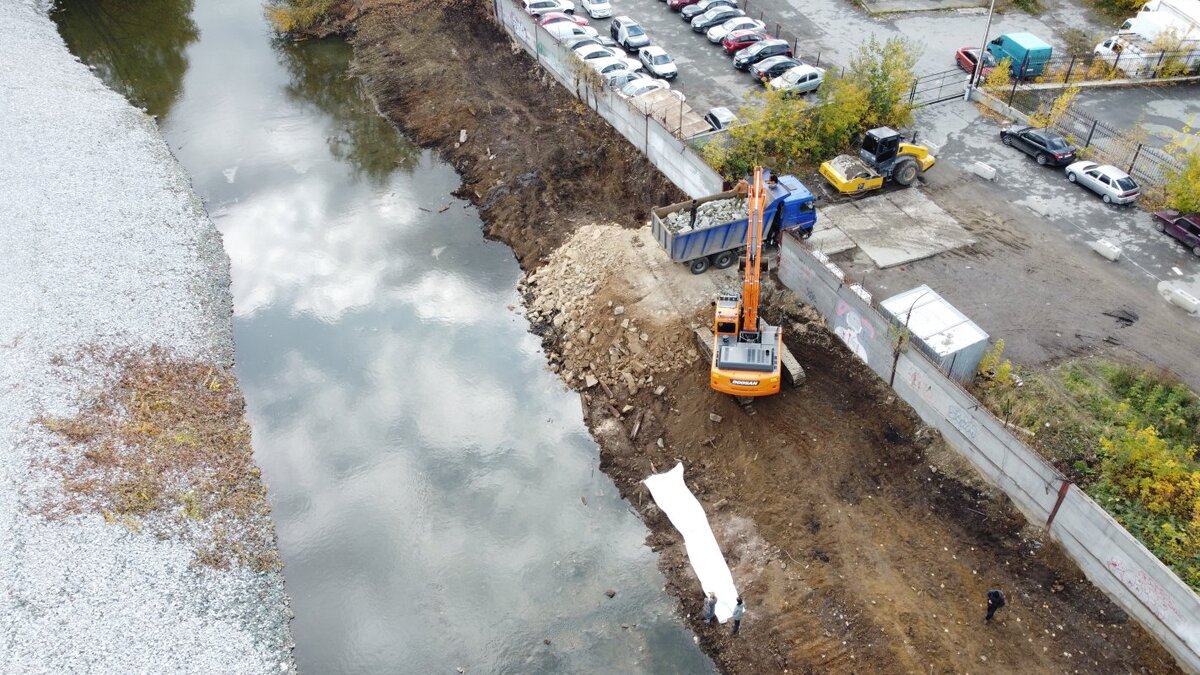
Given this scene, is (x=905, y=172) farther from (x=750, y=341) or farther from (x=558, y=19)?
(x=558, y=19)

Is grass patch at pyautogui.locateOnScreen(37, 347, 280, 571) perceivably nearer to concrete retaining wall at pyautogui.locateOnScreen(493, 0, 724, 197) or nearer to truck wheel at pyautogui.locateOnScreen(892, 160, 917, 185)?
concrete retaining wall at pyautogui.locateOnScreen(493, 0, 724, 197)

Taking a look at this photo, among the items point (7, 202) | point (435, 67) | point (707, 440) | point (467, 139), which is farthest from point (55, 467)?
point (435, 67)

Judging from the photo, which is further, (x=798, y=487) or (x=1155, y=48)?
(x=1155, y=48)

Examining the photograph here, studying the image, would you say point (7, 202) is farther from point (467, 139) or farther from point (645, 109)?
point (645, 109)

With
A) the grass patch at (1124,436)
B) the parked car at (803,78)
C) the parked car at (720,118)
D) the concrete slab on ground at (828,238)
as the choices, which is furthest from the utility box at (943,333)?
the parked car at (803,78)

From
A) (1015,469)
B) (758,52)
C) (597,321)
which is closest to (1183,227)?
(1015,469)

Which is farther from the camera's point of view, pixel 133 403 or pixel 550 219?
pixel 550 219
